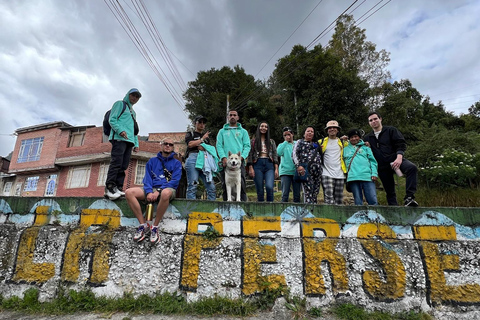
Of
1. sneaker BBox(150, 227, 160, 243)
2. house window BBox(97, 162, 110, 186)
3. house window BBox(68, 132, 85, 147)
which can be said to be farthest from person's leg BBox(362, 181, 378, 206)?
house window BBox(68, 132, 85, 147)

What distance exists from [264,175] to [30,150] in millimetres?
26217

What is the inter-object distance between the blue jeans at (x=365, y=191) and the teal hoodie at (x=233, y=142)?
2.05 m

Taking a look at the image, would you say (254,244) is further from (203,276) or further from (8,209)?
(8,209)

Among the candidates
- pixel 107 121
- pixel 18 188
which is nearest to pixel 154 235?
pixel 107 121

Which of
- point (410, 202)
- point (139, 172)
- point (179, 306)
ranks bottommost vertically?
point (179, 306)

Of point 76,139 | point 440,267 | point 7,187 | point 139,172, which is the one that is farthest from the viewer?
point 7,187

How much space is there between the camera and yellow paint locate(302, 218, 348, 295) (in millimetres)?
2961

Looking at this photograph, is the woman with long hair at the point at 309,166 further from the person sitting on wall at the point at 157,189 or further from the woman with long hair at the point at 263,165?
the person sitting on wall at the point at 157,189

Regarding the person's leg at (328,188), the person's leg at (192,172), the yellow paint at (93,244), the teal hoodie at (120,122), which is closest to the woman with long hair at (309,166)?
the person's leg at (328,188)

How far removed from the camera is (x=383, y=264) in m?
3.04

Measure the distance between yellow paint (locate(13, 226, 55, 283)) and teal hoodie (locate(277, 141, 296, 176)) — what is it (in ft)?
12.9

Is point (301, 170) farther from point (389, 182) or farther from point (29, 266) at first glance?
point (29, 266)

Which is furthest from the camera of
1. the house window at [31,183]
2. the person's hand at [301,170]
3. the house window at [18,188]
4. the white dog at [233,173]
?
the house window at [18,188]

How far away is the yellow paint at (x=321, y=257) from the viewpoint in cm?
296
